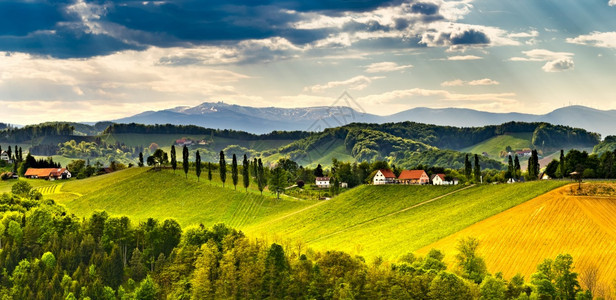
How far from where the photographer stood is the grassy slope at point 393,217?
390 ft

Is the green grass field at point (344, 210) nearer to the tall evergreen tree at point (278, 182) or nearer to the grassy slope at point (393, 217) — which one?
the grassy slope at point (393, 217)

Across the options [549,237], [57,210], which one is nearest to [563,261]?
[549,237]

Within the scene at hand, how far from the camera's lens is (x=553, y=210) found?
113 metres

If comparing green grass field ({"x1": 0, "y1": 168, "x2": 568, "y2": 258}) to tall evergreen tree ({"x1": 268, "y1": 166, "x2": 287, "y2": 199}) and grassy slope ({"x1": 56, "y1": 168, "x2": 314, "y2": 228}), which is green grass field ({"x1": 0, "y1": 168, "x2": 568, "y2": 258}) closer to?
grassy slope ({"x1": 56, "y1": 168, "x2": 314, "y2": 228})

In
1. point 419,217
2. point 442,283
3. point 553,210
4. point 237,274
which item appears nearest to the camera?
point 442,283

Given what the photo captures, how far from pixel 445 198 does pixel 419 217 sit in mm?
15345

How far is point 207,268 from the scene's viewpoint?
98812 mm

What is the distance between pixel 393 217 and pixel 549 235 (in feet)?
149

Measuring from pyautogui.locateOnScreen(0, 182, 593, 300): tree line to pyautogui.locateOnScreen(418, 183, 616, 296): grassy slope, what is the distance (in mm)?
5388

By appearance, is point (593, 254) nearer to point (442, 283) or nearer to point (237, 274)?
point (442, 283)

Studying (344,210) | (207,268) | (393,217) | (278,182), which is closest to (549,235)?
(393,217)

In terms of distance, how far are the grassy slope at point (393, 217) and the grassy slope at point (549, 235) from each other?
5.96 metres

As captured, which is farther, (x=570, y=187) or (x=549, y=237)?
(x=570, y=187)

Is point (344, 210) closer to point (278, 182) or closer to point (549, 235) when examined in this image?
point (278, 182)
